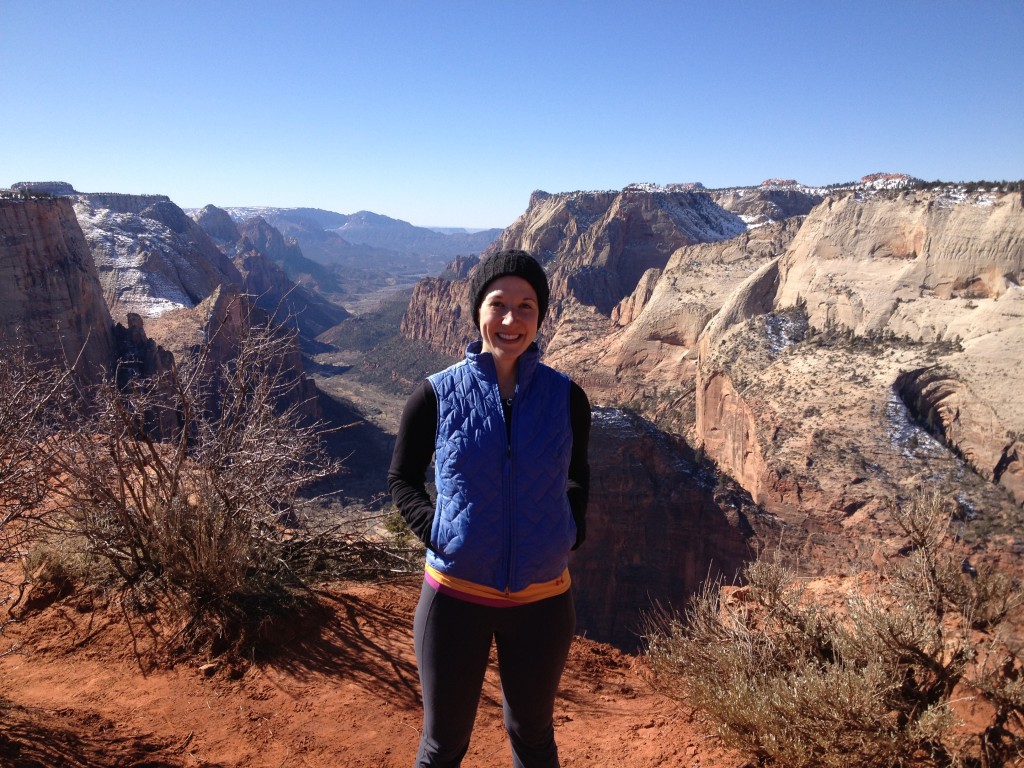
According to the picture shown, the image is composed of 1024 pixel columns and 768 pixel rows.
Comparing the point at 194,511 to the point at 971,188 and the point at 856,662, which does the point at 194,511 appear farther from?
the point at 971,188

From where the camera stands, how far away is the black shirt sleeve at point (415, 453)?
2.13 metres

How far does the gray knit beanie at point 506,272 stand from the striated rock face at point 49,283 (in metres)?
→ 25.3

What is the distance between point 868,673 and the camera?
275cm

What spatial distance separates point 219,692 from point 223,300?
36693 mm

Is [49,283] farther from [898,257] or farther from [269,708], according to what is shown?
[898,257]

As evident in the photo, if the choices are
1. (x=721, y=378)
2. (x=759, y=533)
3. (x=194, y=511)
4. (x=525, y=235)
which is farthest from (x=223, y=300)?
(x=525, y=235)

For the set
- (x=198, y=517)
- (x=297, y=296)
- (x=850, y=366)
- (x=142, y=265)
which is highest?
(x=142, y=265)

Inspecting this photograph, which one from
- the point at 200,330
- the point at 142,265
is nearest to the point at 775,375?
the point at 200,330

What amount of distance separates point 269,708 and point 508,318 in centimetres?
296

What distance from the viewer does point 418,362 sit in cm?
7081

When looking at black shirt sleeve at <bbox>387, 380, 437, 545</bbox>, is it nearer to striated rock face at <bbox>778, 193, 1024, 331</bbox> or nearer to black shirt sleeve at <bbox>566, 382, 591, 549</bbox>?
black shirt sleeve at <bbox>566, 382, 591, 549</bbox>

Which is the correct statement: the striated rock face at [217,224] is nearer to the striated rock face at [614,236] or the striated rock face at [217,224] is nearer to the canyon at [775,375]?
the striated rock face at [614,236]

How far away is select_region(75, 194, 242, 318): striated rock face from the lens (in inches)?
1656

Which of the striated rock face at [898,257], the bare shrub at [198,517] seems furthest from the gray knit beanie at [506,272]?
the striated rock face at [898,257]
